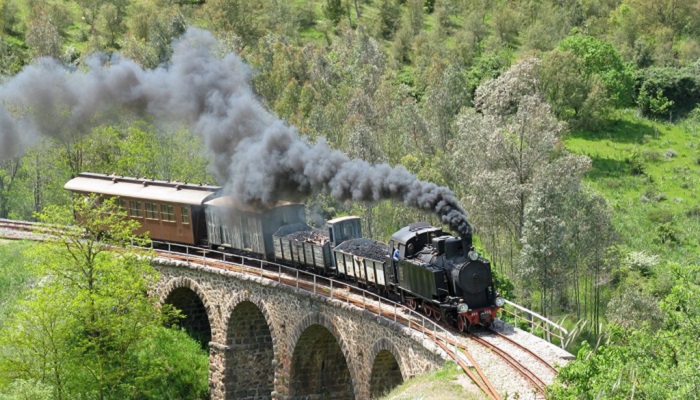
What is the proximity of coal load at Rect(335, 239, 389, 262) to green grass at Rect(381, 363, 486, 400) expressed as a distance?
740cm

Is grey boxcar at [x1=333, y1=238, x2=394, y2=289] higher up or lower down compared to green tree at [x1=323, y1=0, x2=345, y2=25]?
lower down

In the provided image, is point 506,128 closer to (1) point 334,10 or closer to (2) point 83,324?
(2) point 83,324

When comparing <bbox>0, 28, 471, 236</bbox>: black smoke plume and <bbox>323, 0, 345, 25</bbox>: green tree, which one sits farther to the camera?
<bbox>323, 0, 345, 25</bbox>: green tree

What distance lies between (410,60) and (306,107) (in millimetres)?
33089

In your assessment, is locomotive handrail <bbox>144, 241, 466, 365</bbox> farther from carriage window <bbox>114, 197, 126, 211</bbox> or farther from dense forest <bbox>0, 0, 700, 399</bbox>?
dense forest <bbox>0, 0, 700, 399</bbox>

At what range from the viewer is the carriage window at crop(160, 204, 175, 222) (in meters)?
49.2

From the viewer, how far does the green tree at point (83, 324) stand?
39.6 m

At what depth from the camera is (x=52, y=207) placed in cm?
4309

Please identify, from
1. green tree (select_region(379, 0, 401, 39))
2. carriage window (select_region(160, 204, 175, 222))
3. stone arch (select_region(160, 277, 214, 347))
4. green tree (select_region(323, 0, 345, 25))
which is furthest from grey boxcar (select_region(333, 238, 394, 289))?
green tree (select_region(323, 0, 345, 25))

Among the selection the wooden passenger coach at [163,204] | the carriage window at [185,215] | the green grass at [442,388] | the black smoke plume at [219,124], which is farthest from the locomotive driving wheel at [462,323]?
the carriage window at [185,215]

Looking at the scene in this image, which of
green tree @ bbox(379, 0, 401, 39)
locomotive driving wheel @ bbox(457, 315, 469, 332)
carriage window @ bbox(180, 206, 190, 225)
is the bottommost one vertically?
locomotive driving wheel @ bbox(457, 315, 469, 332)

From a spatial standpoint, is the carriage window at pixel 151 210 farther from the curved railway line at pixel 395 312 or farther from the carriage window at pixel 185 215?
the carriage window at pixel 185 215

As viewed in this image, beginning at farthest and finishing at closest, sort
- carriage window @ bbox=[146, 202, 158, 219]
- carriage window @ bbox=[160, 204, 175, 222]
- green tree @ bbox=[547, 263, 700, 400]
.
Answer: carriage window @ bbox=[146, 202, 158, 219] < carriage window @ bbox=[160, 204, 175, 222] < green tree @ bbox=[547, 263, 700, 400]

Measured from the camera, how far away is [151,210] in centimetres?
5038
